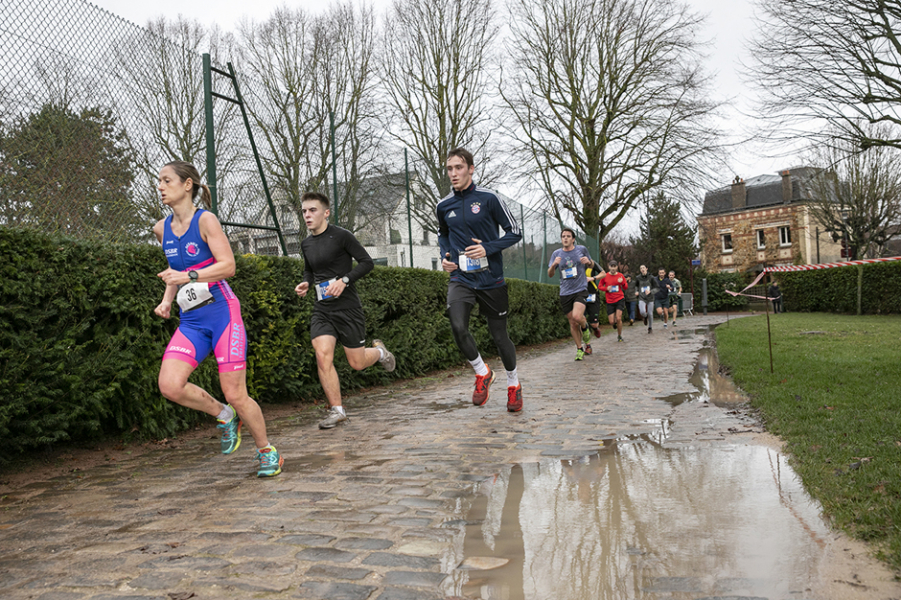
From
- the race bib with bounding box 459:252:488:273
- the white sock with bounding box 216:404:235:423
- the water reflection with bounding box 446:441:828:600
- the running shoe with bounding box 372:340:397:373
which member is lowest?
the water reflection with bounding box 446:441:828:600

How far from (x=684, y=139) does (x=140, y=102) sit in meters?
24.4

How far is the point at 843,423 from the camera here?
4766 mm

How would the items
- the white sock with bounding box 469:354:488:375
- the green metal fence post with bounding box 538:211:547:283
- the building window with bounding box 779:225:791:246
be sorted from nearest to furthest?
the white sock with bounding box 469:354:488:375, the green metal fence post with bounding box 538:211:547:283, the building window with bounding box 779:225:791:246

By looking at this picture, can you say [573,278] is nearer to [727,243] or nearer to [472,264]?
[472,264]

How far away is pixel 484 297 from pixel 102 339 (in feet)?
10.6

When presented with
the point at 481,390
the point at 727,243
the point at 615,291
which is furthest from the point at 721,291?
the point at 481,390

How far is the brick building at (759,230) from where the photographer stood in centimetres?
6072

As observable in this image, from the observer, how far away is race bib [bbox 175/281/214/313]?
13.3ft

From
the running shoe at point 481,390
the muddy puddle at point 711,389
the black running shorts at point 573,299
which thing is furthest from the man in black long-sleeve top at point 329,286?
the black running shorts at point 573,299

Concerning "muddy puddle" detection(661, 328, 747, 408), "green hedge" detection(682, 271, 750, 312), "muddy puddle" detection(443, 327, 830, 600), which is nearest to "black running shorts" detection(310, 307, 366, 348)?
"muddy puddle" detection(443, 327, 830, 600)

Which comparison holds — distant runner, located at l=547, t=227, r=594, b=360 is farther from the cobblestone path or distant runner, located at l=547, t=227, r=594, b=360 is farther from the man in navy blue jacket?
the man in navy blue jacket

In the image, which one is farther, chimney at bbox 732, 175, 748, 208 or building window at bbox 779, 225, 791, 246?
chimney at bbox 732, 175, 748, 208

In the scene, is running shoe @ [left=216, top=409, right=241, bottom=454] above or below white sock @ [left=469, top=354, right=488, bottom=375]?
below

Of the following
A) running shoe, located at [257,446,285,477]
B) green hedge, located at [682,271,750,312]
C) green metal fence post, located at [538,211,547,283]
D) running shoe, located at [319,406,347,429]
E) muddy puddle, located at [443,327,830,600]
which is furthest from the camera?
green hedge, located at [682,271,750,312]
